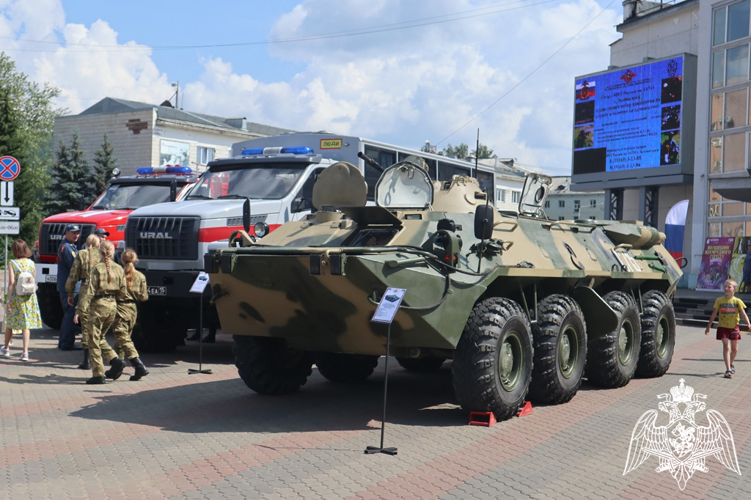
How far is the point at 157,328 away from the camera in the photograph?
43.4 feet

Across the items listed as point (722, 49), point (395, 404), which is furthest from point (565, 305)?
point (722, 49)

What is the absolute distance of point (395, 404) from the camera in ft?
31.0

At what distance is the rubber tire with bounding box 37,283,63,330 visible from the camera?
→ 1505cm

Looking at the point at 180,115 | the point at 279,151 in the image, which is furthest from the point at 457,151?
the point at 279,151

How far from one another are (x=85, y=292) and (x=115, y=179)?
19.7 feet

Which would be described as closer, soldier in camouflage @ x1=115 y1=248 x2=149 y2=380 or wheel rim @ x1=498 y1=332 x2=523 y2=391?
wheel rim @ x1=498 y1=332 x2=523 y2=391

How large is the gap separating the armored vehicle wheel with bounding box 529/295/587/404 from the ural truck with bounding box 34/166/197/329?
7129mm

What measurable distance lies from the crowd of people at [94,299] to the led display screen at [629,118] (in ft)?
85.4

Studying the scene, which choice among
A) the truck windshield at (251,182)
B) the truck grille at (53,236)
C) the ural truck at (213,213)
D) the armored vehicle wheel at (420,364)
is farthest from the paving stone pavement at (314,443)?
the truck grille at (53,236)

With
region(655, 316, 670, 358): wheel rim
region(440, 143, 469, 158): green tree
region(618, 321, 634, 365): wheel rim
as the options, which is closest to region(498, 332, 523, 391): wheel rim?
region(618, 321, 634, 365): wheel rim

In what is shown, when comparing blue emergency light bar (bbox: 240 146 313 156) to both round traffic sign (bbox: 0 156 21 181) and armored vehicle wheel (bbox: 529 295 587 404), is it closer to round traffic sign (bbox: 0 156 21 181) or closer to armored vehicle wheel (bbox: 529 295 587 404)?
round traffic sign (bbox: 0 156 21 181)

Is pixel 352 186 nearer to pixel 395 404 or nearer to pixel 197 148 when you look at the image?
pixel 395 404

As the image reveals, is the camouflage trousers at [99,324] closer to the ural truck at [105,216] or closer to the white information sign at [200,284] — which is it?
the white information sign at [200,284]

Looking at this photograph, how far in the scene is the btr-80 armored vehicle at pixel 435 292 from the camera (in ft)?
26.0
